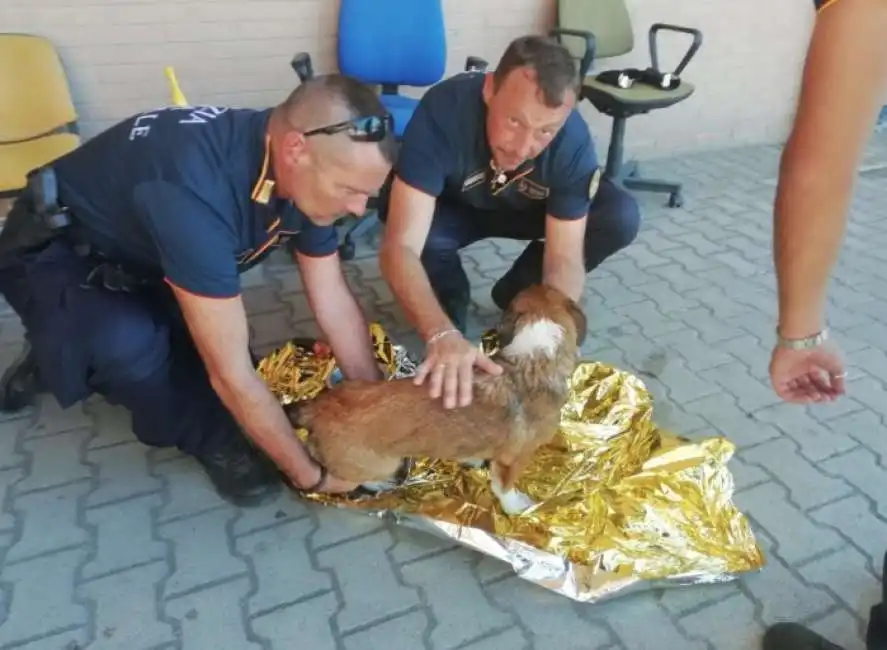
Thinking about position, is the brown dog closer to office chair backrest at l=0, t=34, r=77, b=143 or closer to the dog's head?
the dog's head

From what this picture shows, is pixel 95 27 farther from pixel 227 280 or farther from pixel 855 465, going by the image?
pixel 855 465

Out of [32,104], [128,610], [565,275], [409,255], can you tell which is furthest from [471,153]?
[32,104]

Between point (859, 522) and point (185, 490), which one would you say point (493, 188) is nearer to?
point (185, 490)

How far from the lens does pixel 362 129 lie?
1845 mm

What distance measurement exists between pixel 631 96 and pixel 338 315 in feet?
8.91

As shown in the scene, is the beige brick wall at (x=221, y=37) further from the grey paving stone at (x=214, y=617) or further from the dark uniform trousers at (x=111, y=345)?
the grey paving stone at (x=214, y=617)

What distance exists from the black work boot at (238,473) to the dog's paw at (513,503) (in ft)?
2.43

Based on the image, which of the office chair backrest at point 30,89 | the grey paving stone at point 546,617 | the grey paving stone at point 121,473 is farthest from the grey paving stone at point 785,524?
the office chair backrest at point 30,89

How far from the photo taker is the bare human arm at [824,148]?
1.13 m

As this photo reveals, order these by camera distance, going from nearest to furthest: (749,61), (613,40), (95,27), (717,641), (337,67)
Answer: (717,641), (95,27), (337,67), (613,40), (749,61)

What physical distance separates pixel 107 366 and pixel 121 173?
0.56 m

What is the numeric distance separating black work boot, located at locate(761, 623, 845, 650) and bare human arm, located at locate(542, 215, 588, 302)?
3.79 feet

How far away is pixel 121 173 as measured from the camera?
83.5 inches

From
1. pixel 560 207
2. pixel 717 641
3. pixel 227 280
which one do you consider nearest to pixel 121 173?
pixel 227 280
